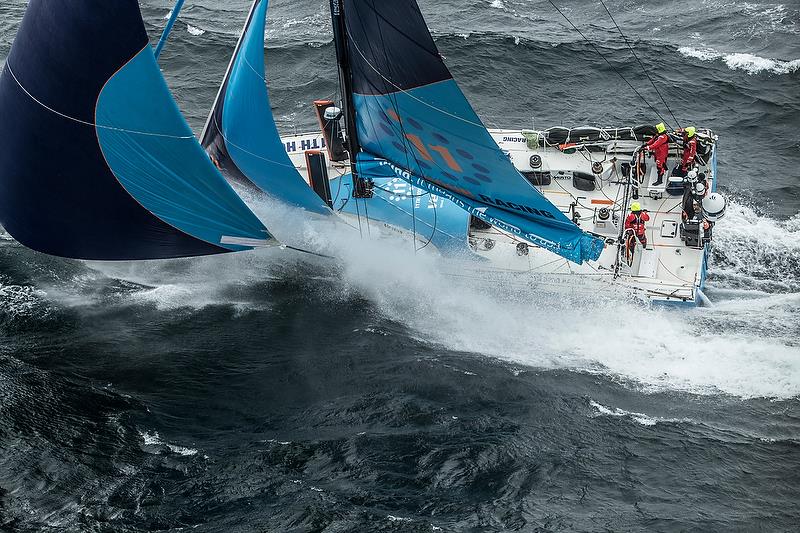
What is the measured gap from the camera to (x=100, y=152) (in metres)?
19.8

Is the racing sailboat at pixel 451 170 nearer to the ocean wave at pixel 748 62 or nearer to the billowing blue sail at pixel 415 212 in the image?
the billowing blue sail at pixel 415 212

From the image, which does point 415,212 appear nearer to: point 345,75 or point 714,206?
point 345,75

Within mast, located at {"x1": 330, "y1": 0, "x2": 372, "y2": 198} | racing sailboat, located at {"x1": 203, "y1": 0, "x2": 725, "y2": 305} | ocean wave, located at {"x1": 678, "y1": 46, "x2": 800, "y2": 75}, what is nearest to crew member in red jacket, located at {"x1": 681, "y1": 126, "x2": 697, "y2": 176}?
racing sailboat, located at {"x1": 203, "y1": 0, "x2": 725, "y2": 305}

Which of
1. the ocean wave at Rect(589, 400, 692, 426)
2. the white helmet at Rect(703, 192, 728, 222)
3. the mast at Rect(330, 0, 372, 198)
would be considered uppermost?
the mast at Rect(330, 0, 372, 198)

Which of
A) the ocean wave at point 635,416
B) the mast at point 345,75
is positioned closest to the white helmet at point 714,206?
the ocean wave at point 635,416

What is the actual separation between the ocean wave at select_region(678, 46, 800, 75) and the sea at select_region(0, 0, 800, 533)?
7496mm

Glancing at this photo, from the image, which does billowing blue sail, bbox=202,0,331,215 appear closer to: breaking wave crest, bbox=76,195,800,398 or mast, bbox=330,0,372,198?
breaking wave crest, bbox=76,195,800,398

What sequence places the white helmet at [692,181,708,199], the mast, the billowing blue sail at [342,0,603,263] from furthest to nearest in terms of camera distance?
the white helmet at [692,181,708,199]
the mast
the billowing blue sail at [342,0,603,263]

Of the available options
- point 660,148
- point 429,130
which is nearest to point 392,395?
point 429,130

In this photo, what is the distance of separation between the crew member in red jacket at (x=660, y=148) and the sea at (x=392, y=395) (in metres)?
2.92

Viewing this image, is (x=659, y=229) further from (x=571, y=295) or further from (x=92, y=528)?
(x=92, y=528)

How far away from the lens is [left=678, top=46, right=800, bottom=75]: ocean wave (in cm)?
3734

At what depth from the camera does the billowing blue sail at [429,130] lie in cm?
2069

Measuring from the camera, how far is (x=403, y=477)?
19.1m
